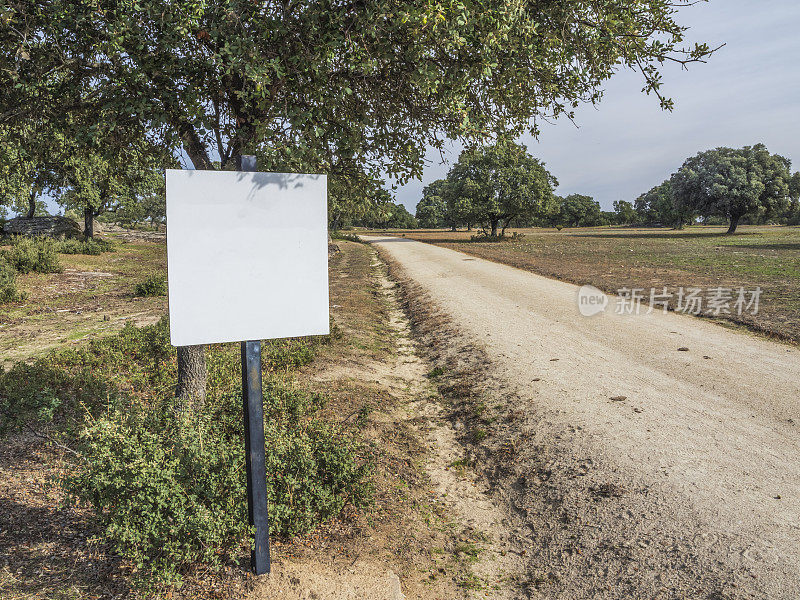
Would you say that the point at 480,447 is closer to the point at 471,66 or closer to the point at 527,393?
the point at 527,393

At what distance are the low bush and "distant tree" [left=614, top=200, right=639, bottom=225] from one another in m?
147

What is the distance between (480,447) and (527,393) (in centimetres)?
150

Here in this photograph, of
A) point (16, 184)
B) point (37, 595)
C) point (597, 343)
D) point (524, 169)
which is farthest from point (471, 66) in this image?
point (524, 169)

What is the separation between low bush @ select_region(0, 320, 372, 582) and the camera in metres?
3.20

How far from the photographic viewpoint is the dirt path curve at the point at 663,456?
366 cm

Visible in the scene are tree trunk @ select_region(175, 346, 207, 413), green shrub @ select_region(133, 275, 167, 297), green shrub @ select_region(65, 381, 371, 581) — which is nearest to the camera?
green shrub @ select_region(65, 381, 371, 581)

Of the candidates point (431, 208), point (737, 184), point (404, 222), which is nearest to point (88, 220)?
point (737, 184)

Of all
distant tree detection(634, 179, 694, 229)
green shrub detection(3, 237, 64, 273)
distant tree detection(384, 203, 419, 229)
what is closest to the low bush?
green shrub detection(3, 237, 64, 273)

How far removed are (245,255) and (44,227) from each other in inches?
1619

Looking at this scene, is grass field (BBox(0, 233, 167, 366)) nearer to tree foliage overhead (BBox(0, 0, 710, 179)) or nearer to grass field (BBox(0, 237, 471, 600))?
grass field (BBox(0, 237, 471, 600))

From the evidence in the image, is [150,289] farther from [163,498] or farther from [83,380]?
[163,498]

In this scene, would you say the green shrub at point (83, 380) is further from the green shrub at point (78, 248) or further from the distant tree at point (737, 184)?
the distant tree at point (737, 184)

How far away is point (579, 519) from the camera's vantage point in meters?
4.41

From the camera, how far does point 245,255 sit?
10.7ft
